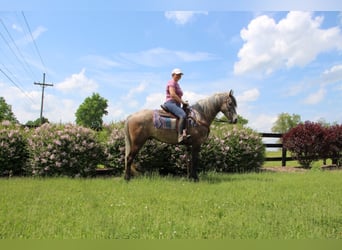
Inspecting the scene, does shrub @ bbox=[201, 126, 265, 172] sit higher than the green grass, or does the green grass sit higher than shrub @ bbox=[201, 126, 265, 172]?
shrub @ bbox=[201, 126, 265, 172]

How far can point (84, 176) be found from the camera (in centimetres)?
872

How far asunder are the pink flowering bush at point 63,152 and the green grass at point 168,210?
4.13 ft

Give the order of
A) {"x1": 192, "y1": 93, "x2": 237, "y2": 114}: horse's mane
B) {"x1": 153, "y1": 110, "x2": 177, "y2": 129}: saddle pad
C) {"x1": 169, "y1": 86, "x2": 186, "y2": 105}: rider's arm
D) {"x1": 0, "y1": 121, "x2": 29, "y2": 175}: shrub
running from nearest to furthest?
{"x1": 169, "y1": 86, "x2": 186, "y2": 105}: rider's arm, {"x1": 153, "y1": 110, "x2": 177, "y2": 129}: saddle pad, {"x1": 192, "y1": 93, "x2": 237, "y2": 114}: horse's mane, {"x1": 0, "y1": 121, "x2": 29, "y2": 175}: shrub

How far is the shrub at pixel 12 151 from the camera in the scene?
8.72 m

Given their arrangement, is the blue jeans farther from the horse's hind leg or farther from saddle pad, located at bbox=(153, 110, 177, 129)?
the horse's hind leg

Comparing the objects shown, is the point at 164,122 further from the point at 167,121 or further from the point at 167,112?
the point at 167,112

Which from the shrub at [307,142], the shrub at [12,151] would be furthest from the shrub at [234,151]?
the shrub at [12,151]

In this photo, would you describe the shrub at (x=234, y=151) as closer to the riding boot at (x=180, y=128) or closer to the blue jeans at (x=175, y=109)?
the riding boot at (x=180, y=128)

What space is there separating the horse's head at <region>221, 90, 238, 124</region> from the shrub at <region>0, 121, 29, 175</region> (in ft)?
18.7

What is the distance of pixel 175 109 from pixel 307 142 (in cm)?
777

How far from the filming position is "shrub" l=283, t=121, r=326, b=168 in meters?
12.9

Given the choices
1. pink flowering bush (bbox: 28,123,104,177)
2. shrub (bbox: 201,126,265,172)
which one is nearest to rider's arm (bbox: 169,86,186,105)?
shrub (bbox: 201,126,265,172)

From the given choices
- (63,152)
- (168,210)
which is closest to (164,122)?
(63,152)

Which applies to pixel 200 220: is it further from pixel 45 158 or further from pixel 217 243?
pixel 45 158
